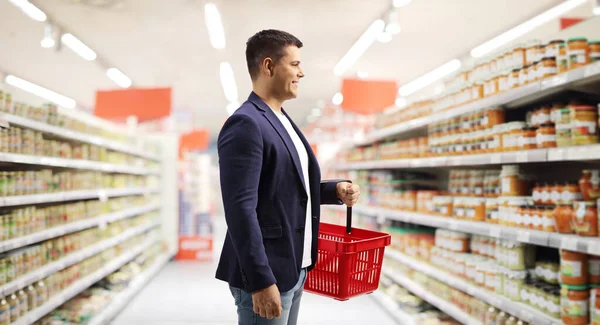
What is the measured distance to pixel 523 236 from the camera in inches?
113

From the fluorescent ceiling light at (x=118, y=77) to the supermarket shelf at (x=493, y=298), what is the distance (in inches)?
378

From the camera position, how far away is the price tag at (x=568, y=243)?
8.01 ft

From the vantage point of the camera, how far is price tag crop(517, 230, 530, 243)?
2846 millimetres

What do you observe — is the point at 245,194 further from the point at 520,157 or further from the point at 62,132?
the point at 62,132

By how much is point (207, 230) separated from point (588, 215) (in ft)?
27.2

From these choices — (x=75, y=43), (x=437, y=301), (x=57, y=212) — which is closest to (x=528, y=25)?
(x=437, y=301)

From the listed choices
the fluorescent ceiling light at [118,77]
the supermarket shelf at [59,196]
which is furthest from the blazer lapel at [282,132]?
the fluorescent ceiling light at [118,77]

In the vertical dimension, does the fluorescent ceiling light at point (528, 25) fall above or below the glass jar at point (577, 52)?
above

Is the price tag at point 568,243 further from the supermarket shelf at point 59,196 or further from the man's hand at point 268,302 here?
the supermarket shelf at point 59,196

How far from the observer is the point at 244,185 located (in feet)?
5.25

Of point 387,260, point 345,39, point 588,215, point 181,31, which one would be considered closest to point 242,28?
point 181,31

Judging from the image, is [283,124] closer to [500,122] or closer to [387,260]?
[500,122]

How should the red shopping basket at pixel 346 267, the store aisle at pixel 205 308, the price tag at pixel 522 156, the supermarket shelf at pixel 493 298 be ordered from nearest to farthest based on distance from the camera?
1. the red shopping basket at pixel 346 267
2. the supermarket shelf at pixel 493 298
3. the price tag at pixel 522 156
4. the store aisle at pixel 205 308

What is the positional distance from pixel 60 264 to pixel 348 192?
2987mm
